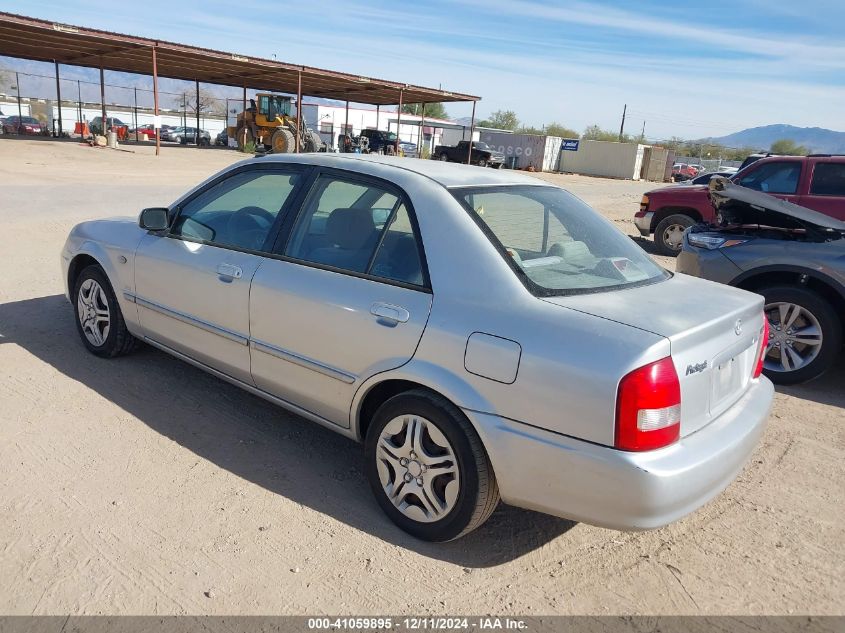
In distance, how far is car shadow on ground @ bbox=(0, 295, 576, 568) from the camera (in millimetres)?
3082

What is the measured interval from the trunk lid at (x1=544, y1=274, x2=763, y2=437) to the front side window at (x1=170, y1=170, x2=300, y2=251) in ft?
5.97

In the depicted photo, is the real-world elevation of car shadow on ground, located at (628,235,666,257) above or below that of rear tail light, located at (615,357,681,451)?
below

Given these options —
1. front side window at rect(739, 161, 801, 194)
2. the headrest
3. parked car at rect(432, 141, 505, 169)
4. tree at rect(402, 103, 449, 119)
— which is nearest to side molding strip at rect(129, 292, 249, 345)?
the headrest

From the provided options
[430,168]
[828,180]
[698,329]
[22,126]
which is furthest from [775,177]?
[22,126]

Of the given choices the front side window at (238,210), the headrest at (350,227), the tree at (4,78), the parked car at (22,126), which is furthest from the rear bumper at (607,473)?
the tree at (4,78)

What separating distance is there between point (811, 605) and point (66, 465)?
3.50 metres

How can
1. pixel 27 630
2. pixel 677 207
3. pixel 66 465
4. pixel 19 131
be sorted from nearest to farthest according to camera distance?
pixel 27 630 < pixel 66 465 < pixel 677 207 < pixel 19 131

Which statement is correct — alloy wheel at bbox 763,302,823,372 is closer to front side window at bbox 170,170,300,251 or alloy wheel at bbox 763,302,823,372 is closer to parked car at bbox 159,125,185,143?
front side window at bbox 170,170,300,251

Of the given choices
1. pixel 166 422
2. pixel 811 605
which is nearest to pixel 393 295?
pixel 166 422

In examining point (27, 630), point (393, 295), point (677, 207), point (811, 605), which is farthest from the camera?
point (677, 207)

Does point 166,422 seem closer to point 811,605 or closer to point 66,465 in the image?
point 66,465

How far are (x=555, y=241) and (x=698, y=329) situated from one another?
991mm

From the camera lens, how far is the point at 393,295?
118 inches

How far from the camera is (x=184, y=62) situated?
31.7 meters
